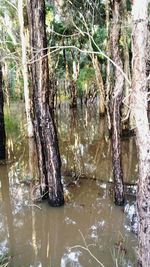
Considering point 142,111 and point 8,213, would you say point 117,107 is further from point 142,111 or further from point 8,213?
point 142,111

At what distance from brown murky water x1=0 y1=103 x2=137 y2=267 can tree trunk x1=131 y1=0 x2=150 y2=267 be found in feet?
2.93

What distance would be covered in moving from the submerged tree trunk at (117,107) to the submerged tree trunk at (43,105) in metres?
1.05

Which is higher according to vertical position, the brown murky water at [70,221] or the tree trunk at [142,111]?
the tree trunk at [142,111]

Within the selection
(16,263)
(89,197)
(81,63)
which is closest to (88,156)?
(89,197)

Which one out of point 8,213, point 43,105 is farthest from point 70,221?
point 43,105

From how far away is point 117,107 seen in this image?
245 inches

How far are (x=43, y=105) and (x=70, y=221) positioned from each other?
210 cm

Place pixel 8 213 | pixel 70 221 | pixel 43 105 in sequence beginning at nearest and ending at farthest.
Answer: pixel 70 221 → pixel 43 105 → pixel 8 213

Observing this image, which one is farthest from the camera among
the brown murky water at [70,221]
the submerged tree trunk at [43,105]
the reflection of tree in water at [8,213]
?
the submerged tree trunk at [43,105]

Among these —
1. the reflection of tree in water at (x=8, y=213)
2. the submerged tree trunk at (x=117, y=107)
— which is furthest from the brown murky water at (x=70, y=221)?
the submerged tree trunk at (x=117, y=107)

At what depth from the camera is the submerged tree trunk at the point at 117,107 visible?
226 inches

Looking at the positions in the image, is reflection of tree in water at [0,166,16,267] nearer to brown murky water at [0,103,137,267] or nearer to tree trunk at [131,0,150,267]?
brown murky water at [0,103,137,267]

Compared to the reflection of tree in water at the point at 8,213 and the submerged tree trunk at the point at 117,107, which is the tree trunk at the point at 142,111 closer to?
the reflection of tree in water at the point at 8,213

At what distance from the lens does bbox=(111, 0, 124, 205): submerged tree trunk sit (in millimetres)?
5747
